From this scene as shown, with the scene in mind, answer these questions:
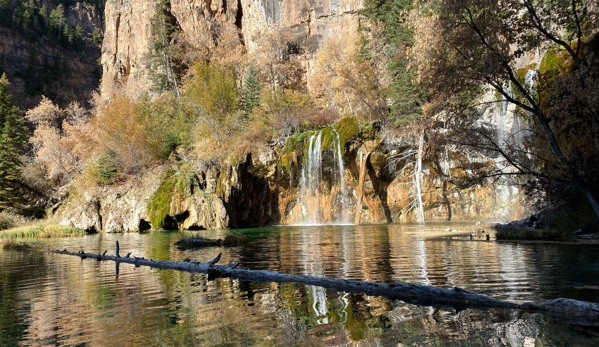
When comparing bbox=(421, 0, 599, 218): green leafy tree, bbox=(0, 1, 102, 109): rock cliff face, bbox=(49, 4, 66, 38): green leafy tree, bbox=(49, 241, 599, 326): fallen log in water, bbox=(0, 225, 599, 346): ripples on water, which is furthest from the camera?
bbox=(49, 4, 66, 38): green leafy tree

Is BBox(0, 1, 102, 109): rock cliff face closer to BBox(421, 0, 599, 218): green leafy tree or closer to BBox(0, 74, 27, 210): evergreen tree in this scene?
BBox(0, 74, 27, 210): evergreen tree

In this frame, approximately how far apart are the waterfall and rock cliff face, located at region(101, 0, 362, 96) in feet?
74.5

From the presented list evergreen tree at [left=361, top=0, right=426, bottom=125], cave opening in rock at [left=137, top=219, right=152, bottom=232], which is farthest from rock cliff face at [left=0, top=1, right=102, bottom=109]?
evergreen tree at [left=361, top=0, right=426, bottom=125]

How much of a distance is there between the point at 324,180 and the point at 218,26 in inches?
1710

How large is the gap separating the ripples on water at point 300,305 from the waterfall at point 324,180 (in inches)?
881

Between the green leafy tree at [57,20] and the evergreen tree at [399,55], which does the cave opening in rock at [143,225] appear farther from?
the green leafy tree at [57,20]

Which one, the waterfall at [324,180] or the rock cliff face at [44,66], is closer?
the waterfall at [324,180]

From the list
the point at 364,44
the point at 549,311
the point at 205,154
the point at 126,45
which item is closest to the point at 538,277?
the point at 549,311

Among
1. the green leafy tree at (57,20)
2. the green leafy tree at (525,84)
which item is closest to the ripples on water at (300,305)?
the green leafy tree at (525,84)

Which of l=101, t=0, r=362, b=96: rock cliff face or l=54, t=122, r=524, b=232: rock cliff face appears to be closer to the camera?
l=54, t=122, r=524, b=232: rock cliff face

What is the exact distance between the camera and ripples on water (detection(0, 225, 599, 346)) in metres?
5.21

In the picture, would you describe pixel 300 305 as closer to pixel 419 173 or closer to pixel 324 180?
pixel 419 173

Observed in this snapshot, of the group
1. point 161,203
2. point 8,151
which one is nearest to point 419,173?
point 161,203

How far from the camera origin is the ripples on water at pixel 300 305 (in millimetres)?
5207
